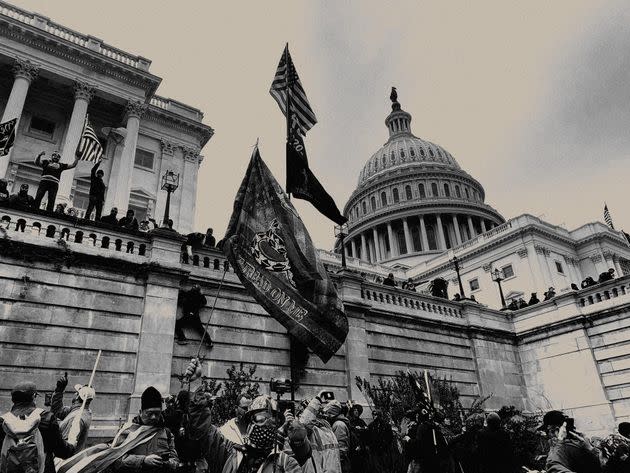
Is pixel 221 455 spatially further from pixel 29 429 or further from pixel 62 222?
pixel 62 222

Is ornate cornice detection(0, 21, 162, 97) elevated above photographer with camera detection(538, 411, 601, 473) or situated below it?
above

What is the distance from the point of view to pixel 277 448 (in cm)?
488

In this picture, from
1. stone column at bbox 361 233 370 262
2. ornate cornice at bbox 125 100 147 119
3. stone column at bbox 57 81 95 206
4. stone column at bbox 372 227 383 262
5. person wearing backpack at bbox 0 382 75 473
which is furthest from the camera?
stone column at bbox 361 233 370 262

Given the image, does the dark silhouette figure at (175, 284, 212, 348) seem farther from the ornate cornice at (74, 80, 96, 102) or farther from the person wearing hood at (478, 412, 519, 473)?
the ornate cornice at (74, 80, 96, 102)

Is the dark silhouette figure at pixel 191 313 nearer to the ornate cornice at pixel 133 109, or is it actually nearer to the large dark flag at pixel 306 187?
the large dark flag at pixel 306 187

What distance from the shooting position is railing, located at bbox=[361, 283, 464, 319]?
18.4 metres

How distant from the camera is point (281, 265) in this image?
9578mm

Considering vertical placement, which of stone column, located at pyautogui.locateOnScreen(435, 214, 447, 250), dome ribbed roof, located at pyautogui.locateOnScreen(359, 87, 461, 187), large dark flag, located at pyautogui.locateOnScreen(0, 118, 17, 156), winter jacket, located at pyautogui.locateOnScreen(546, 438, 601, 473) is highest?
dome ribbed roof, located at pyautogui.locateOnScreen(359, 87, 461, 187)

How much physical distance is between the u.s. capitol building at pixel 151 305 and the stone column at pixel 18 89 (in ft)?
0.27

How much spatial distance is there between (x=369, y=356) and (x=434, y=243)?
212 ft

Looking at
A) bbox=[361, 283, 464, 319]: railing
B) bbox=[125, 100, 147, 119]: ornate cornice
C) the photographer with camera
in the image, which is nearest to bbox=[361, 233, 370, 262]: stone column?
bbox=[125, 100, 147, 119]: ornate cornice

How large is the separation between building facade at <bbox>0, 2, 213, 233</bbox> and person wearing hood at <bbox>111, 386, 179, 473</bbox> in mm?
21819

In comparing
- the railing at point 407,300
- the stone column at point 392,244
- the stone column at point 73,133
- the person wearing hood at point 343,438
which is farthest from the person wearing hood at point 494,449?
the stone column at point 392,244

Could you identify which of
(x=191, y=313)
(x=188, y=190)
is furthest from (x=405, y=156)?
(x=191, y=313)
